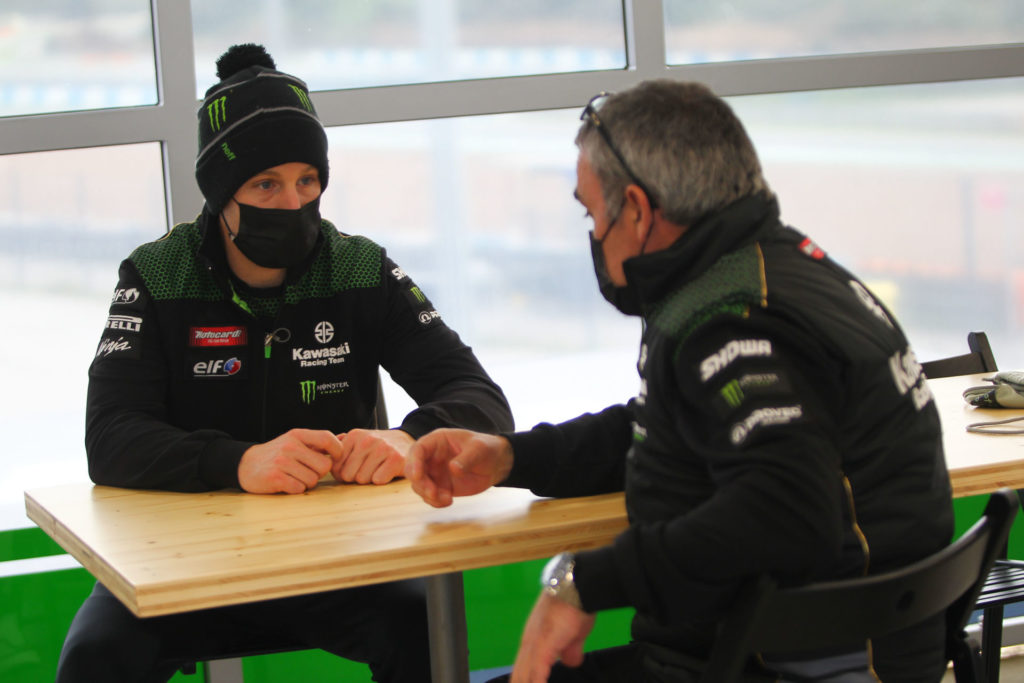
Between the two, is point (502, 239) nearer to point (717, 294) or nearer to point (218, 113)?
point (218, 113)

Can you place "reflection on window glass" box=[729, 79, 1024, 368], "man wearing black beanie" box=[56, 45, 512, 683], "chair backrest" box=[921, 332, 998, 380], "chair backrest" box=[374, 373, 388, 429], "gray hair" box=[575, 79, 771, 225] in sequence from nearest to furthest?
"gray hair" box=[575, 79, 771, 225], "man wearing black beanie" box=[56, 45, 512, 683], "chair backrest" box=[374, 373, 388, 429], "chair backrest" box=[921, 332, 998, 380], "reflection on window glass" box=[729, 79, 1024, 368]

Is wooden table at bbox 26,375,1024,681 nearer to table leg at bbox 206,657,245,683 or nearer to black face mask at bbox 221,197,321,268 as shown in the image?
black face mask at bbox 221,197,321,268

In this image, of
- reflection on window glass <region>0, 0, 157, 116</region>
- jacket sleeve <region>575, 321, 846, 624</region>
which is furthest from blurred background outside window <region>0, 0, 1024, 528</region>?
jacket sleeve <region>575, 321, 846, 624</region>

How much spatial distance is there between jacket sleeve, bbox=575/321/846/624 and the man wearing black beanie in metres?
0.68

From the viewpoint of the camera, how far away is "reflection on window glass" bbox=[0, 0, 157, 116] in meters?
2.93

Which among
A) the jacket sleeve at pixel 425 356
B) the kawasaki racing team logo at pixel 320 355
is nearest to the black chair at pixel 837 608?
the jacket sleeve at pixel 425 356

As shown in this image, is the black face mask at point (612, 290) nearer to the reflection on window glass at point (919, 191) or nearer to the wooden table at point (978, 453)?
the wooden table at point (978, 453)

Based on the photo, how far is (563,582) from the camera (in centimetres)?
124

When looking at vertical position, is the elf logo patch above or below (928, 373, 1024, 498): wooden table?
above

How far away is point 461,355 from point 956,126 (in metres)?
2.28

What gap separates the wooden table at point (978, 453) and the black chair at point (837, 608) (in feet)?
1.31

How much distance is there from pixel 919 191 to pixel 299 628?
262 cm

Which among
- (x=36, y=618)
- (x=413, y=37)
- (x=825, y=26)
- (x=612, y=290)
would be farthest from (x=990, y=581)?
(x=36, y=618)

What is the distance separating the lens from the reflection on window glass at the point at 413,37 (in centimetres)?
310
